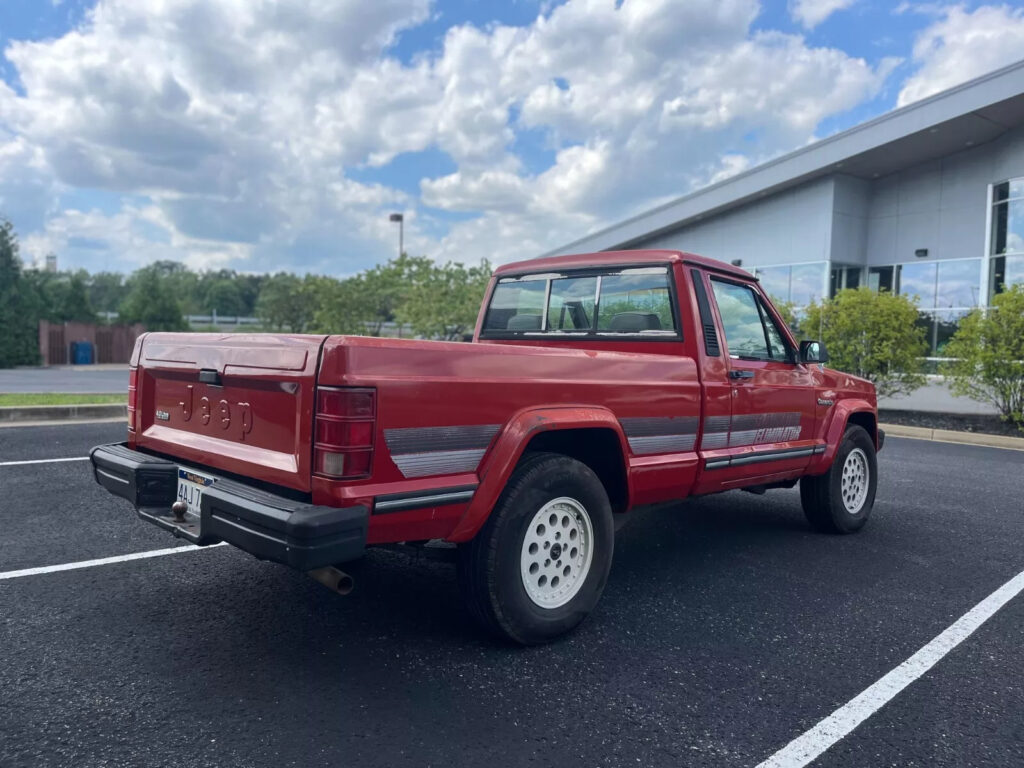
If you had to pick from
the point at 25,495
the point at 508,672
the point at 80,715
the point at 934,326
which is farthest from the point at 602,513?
the point at 934,326

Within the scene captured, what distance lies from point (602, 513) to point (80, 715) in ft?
7.58

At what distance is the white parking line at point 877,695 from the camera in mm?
2656

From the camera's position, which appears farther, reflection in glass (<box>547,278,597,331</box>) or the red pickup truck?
reflection in glass (<box>547,278,597,331</box>)

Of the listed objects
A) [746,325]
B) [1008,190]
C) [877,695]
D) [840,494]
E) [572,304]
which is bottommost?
[877,695]

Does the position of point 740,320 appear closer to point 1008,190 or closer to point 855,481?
point 855,481

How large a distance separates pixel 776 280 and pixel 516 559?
25.0 m

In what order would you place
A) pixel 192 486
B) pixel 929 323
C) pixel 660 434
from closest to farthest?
pixel 192 486 → pixel 660 434 → pixel 929 323

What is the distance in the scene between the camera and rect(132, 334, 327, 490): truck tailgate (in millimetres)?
2914

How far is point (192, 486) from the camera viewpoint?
3377mm

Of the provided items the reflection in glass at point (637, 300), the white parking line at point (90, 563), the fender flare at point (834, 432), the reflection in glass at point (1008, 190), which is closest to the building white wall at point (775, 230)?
the reflection in glass at point (1008, 190)

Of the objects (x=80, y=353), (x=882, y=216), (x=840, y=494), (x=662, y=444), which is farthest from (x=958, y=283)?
(x=80, y=353)

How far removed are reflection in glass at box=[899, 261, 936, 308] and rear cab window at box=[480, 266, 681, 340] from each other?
72.4 ft

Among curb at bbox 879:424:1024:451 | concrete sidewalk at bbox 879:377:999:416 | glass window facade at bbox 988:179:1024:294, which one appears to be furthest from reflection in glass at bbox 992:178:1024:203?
curb at bbox 879:424:1024:451

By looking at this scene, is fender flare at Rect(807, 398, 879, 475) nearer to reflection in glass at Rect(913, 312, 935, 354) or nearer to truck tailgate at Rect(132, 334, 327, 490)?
truck tailgate at Rect(132, 334, 327, 490)
